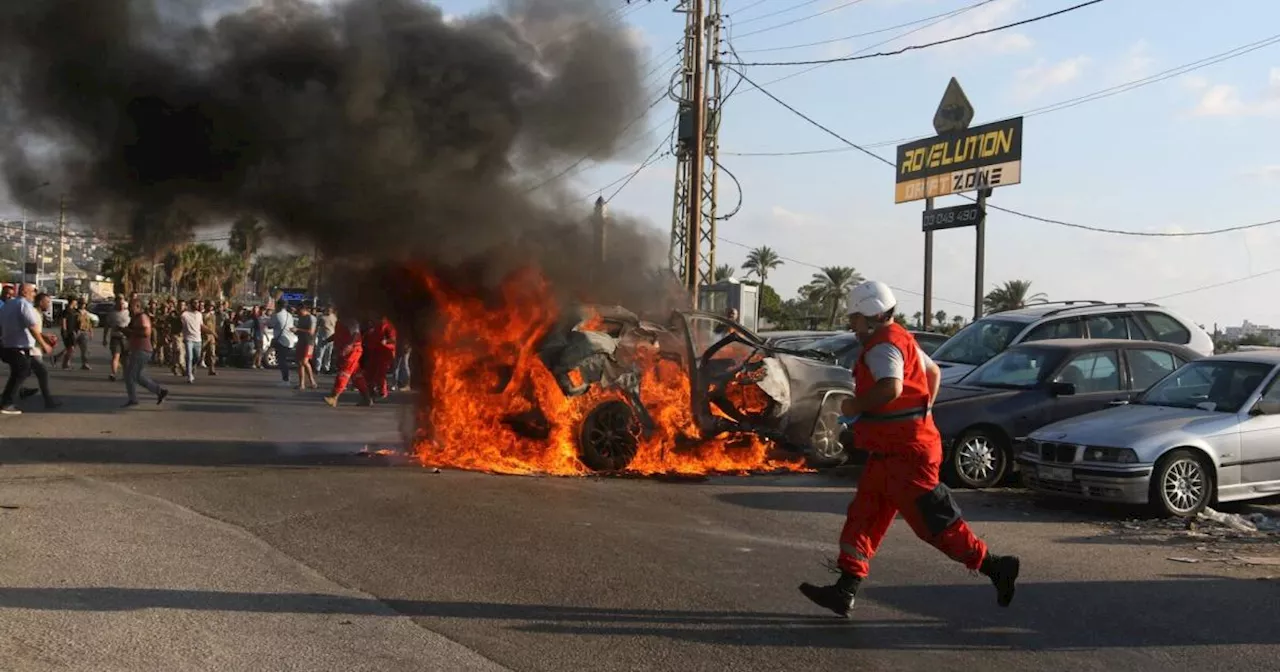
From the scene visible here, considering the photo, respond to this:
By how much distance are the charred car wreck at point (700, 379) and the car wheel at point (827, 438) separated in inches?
0.4

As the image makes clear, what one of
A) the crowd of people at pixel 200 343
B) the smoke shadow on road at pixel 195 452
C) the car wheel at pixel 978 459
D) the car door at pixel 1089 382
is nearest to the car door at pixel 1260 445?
the car door at pixel 1089 382

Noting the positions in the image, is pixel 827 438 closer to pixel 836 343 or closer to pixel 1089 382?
pixel 1089 382

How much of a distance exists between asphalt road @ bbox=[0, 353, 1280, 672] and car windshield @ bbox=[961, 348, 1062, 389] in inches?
72.7

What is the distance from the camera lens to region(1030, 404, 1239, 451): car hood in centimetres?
876

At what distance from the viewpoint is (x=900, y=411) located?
17.8 feet

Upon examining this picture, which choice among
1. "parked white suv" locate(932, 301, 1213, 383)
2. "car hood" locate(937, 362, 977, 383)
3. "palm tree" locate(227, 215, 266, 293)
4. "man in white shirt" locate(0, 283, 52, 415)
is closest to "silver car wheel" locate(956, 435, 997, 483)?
"car hood" locate(937, 362, 977, 383)

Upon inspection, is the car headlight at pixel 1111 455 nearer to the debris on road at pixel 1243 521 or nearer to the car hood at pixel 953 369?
the debris on road at pixel 1243 521

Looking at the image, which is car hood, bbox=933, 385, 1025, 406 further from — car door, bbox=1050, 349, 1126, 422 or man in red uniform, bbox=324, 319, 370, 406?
man in red uniform, bbox=324, 319, 370, 406

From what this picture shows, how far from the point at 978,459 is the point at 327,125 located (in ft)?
23.1

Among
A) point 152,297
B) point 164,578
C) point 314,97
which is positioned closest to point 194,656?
point 164,578

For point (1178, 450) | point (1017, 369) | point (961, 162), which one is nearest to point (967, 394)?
point (1017, 369)

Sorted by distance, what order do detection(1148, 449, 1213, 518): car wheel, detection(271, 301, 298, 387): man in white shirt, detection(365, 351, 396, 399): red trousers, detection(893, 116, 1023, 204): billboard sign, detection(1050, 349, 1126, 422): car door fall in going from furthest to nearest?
detection(893, 116, 1023, 204): billboard sign → detection(271, 301, 298, 387): man in white shirt → detection(365, 351, 396, 399): red trousers → detection(1050, 349, 1126, 422): car door → detection(1148, 449, 1213, 518): car wheel

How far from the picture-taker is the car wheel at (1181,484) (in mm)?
8641

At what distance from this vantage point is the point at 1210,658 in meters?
4.95
